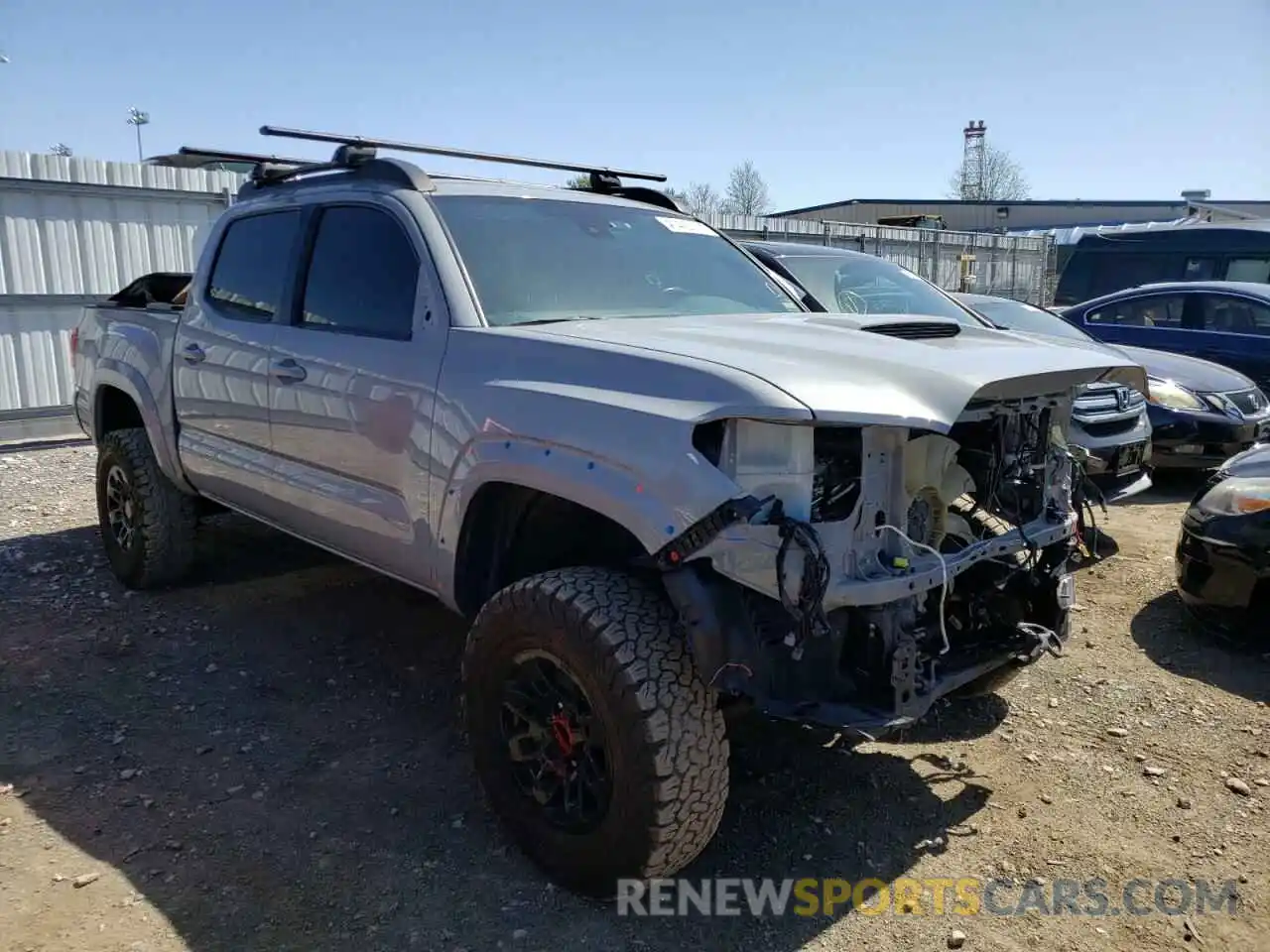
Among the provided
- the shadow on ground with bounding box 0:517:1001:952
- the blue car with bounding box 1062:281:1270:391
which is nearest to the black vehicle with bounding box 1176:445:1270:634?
the shadow on ground with bounding box 0:517:1001:952

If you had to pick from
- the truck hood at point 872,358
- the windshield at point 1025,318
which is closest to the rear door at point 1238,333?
the windshield at point 1025,318

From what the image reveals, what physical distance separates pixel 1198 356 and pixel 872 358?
7.98 meters

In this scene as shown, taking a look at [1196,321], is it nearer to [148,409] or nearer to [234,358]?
[234,358]

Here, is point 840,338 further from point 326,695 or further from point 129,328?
point 129,328

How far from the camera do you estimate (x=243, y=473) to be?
4.21 m

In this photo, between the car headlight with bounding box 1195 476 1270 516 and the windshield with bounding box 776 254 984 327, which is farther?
the windshield with bounding box 776 254 984 327

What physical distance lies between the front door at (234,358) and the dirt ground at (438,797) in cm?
84

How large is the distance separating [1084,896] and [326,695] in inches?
112

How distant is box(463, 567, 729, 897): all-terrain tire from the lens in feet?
7.97

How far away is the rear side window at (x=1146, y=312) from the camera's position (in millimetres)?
9297

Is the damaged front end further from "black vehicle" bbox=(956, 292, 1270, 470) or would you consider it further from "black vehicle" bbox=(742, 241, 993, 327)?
"black vehicle" bbox=(956, 292, 1270, 470)

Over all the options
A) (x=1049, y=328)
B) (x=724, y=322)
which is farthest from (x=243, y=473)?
(x=1049, y=328)

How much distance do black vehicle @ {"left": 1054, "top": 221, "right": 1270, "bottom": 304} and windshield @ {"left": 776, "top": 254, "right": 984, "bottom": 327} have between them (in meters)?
7.43

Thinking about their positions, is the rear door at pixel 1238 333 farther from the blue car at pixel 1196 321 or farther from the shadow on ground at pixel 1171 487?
the shadow on ground at pixel 1171 487
